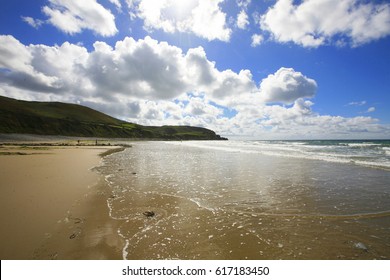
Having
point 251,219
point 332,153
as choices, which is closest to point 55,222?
point 251,219

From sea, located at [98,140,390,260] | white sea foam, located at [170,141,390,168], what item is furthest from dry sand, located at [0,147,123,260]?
white sea foam, located at [170,141,390,168]

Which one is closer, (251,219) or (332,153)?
(251,219)

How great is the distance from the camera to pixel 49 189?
1106cm

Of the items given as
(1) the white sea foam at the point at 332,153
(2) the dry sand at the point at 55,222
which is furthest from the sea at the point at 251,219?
(1) the white sea foam at the point at 332,153

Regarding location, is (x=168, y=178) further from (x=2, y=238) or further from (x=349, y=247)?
(x=349, y=247)

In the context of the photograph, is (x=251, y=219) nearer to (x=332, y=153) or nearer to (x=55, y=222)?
(x=55, y=222)

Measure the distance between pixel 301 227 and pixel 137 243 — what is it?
5186 millimetres

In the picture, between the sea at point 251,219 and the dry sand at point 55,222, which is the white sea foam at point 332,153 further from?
the dry sand at point 55,222

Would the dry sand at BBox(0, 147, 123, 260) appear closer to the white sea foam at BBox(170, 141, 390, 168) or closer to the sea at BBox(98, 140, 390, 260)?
the sea at BBox(98, 140, 390, 260)
